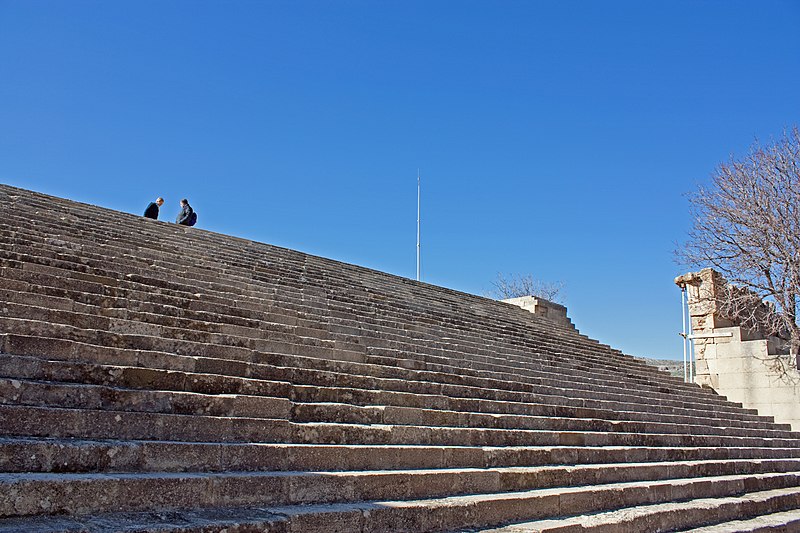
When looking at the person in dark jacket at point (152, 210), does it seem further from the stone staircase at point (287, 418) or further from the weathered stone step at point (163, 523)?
the weathered stone step at point (163, 523)

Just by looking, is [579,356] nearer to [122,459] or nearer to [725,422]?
[725,422]

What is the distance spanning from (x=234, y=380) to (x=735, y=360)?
13675mm

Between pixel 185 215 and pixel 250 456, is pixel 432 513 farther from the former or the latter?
pixel 185 215

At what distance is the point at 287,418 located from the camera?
4730 millimetres

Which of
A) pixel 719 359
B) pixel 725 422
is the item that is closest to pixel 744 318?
pixel 719 359

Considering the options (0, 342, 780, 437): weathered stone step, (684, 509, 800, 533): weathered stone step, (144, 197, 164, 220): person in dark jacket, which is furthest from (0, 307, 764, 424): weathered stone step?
(144, 197, 164, 220): person in dark jacket

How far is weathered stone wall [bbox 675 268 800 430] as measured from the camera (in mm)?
14461

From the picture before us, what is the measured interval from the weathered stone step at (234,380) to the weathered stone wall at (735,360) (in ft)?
30.4

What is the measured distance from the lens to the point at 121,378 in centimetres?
427

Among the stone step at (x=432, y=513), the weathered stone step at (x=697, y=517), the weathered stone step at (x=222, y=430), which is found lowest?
the weathered stone step at (x=697, y=517)

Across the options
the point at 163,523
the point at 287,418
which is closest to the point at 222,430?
the point at 287,418

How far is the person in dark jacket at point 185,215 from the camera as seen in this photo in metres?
13.8

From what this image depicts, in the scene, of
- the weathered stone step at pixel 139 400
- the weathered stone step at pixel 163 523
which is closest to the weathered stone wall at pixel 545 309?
the weathered stone step at pixel 139 400

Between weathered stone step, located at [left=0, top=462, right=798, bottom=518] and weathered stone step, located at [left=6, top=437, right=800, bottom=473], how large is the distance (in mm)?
118
